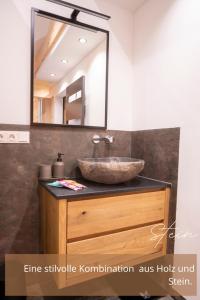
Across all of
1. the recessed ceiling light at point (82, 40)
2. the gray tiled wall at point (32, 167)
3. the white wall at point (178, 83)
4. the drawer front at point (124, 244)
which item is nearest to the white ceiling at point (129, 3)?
the white wall at point (178, 83)

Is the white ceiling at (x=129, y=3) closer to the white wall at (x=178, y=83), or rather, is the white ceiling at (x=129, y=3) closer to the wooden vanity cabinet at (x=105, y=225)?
the white wall at (x=178, y=83)

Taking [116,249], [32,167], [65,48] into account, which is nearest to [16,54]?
[65,48]

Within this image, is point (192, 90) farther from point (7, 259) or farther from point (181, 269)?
point (7, 259)

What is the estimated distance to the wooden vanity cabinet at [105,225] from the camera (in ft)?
3.53

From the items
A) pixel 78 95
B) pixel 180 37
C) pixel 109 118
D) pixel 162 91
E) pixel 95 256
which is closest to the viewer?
pixel 95 256

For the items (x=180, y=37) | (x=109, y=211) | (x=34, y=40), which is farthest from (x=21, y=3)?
(x=109, y=211)

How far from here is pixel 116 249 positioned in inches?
47.9

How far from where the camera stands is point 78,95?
1570 mm

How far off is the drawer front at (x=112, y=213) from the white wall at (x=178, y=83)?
0.17 m

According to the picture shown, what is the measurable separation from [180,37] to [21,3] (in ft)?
3.47

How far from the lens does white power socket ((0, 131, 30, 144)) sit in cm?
132

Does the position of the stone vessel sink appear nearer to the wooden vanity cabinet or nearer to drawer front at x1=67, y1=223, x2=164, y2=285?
the wooden vanity cabinet

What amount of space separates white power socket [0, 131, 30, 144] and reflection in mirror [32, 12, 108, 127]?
13 centimetres
